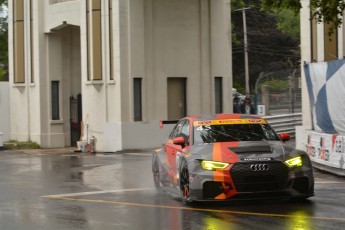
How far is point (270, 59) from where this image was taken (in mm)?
70375

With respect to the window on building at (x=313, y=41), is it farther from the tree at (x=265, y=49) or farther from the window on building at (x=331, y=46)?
the tree at (x=265, y=49)

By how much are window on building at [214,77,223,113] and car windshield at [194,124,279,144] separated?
58.4 feet

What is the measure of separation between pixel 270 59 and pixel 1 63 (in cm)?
2678

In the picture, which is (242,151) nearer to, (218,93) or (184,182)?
(184,182)

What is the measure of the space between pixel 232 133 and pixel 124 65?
1598 cm

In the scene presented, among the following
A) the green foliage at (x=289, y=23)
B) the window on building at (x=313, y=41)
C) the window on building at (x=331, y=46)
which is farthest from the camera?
the green foliage at (x=289, y=23)

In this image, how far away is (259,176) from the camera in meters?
11.1

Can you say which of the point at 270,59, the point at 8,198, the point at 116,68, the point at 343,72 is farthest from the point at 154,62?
the point at 270,59

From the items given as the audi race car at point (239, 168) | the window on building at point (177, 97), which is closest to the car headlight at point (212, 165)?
the audi race car at point (239, 168)

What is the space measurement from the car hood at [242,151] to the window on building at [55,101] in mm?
22429

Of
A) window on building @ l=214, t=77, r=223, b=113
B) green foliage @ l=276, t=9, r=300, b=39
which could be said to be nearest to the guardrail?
window on building @ l=214, t=77, r=223, b=113

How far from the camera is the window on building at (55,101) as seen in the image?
3359 centimetres

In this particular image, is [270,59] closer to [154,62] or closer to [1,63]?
[1,63]

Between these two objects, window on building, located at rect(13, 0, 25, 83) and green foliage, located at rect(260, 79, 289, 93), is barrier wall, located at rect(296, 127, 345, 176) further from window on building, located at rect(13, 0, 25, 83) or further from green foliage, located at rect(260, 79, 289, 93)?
green foliage, located at rect(260, 79, 289, 93)
